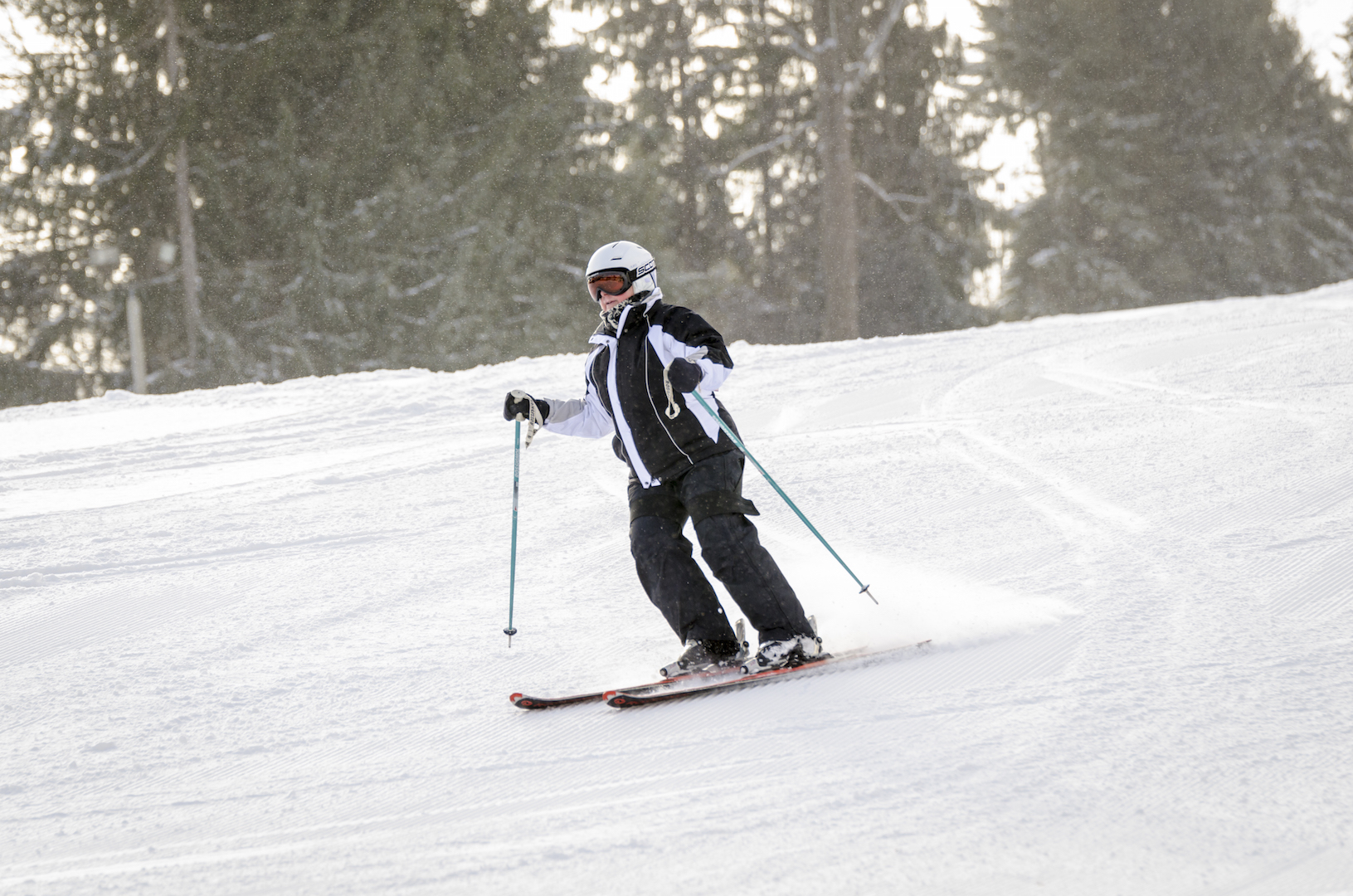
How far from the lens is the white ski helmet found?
3609mm

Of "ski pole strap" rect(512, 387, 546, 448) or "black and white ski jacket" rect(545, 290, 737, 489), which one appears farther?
"ski pole strap" rect(512, 387, 546, 448)

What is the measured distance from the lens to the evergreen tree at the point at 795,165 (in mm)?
24625

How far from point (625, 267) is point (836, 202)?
18777 mm

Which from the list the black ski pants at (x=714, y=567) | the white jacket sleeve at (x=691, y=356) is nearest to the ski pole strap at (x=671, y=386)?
the white jacket sleeve at (x=691, y=356)

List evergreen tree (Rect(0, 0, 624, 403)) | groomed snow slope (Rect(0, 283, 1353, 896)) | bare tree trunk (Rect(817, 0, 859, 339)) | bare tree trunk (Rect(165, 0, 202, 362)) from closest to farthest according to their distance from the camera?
groomed snow slope (Rect(0, 283, 1353, 896)) < bare tree trunk (Rect(165, 0, 202, 362)) < evergreen tree (Rect(0, 0, 624, 403)) < bare tree trunk (Rect(817, 0, 859, 339))

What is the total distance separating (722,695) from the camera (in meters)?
3.38

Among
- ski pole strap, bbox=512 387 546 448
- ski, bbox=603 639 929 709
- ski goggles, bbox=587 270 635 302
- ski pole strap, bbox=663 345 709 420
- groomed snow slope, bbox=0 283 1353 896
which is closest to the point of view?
groomed snow slope, bbox=0 283 1353 896

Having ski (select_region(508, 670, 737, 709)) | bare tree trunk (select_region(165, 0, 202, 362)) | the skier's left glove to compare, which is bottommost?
ski (select_region(508, 670, 737, 709))

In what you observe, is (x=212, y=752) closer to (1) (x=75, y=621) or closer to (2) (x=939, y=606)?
(1) (x=75, y=621)

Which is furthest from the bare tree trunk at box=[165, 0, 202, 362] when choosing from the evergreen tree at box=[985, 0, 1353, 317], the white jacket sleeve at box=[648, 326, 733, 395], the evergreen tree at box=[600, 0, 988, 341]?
the evergreen tree at box=[985, 0, 1353, 317]

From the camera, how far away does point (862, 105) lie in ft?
83.4

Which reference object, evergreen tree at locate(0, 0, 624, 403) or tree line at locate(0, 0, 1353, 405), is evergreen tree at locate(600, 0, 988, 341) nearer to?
tree line at locate(0, 0, 1353, 405)

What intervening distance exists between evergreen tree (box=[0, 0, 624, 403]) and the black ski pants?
55.9 ft

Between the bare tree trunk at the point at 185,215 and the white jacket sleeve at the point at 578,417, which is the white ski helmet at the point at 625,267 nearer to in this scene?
the white jacket sleeve at the point at 578,417
